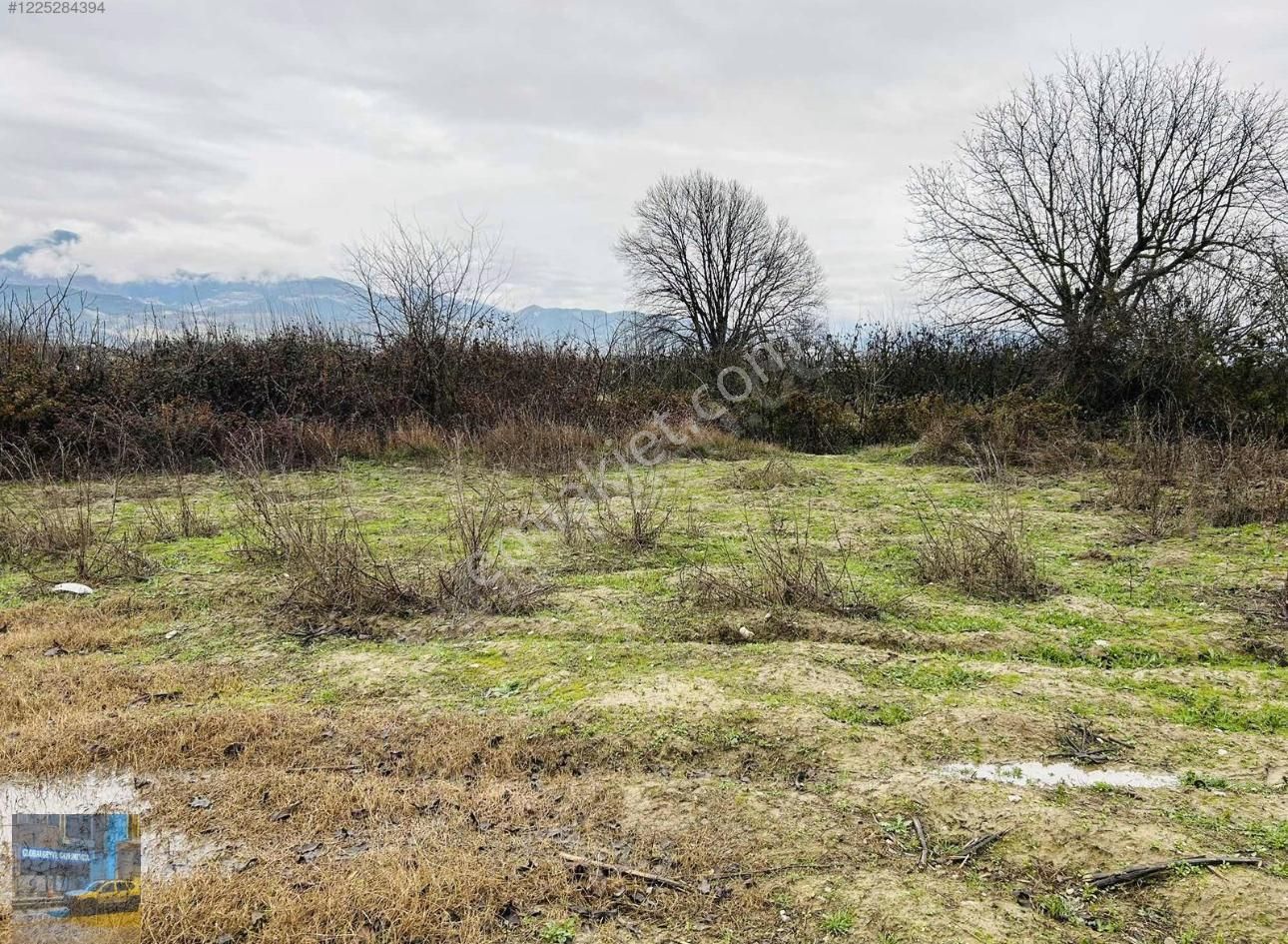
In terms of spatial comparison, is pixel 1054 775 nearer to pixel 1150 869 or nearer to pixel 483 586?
pixel 1150 869

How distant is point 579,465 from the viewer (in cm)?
997

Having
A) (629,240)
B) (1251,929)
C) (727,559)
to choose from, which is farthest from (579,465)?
(629,240)

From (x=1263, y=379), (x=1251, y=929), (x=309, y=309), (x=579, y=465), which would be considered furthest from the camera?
(x=309, y=309)

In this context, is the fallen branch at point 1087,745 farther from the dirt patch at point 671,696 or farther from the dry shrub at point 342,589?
the dry shrub at point 342,589

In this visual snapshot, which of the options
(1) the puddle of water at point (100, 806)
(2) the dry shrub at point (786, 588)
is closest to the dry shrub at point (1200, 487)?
(2) the dry shrub at point (786, 588)

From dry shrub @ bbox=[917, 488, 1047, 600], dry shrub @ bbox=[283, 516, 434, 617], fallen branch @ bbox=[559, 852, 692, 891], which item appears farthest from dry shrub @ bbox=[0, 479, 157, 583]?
dry shrub @ bbox=[917, 488, 1047, 600]

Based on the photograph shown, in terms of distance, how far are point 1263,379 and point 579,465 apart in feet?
32.4

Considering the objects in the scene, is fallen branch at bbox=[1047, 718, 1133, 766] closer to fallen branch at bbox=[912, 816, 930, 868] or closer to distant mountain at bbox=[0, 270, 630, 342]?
fallen branch at bbox=[912, 816, 930, 868]

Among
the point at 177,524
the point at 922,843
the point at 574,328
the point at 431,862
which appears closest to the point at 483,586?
the point at 431,862

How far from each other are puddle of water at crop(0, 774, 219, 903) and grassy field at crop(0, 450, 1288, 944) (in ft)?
0.09

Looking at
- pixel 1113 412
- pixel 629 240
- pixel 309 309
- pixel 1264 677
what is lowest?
pixel 1264 677

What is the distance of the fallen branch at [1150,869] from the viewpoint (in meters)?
2.18

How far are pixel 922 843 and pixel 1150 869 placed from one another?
0.63 m

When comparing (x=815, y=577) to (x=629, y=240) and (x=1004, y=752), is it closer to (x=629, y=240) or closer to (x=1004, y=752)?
(x=1004, y=752)
